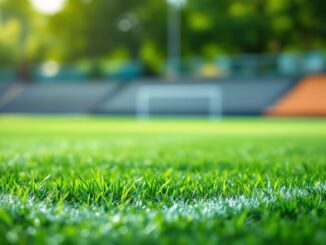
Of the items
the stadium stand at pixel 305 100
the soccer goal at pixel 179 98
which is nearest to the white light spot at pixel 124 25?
the soccer goal at pixel 179 98

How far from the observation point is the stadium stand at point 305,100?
22.5m

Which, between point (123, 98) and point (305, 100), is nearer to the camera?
point (305, 100)

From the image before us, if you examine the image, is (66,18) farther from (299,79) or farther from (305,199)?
(305,199)

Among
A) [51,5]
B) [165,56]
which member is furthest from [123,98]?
Result: [51,5]

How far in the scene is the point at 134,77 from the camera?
3009 centimetres

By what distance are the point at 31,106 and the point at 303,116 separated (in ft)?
58.2

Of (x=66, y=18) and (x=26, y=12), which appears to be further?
(x=26, y=12)

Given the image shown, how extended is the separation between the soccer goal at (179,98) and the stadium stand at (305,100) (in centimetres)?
329

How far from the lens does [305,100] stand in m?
23.3

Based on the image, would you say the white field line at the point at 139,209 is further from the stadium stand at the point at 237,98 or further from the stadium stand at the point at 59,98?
the stadium stand at the point at 59,98

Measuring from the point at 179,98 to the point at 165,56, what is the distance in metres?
13.6

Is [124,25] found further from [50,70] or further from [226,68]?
[226,68]

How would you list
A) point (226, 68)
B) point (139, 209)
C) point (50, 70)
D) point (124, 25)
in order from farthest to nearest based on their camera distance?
point (124, 25) → point (50, 70) → point (226, 68) → point (139, 209)

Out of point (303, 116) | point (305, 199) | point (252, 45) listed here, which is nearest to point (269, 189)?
Answer: point (305, 199)
